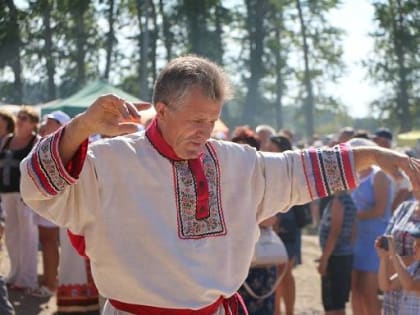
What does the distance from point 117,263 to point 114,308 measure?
0.18 m

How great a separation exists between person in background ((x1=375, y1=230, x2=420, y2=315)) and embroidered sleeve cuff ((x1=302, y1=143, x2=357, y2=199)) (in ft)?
4.95

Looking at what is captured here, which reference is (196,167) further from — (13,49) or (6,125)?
(13,49)

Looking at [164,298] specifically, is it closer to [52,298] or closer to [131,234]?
[131,234]

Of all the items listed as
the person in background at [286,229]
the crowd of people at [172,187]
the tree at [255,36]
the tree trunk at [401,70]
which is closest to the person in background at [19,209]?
the person in background at [286,229]

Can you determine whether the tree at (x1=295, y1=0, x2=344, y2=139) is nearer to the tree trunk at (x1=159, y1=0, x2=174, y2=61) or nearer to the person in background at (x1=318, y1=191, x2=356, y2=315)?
the tree trunk at (x1=159, y1=0, x2=174, y2=61)

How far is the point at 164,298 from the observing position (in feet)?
7.75

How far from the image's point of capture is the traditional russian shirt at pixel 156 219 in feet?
7.67

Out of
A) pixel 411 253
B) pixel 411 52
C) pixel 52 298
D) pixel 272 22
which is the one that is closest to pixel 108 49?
pixel 272 22

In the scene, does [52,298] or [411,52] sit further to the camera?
[411,52]

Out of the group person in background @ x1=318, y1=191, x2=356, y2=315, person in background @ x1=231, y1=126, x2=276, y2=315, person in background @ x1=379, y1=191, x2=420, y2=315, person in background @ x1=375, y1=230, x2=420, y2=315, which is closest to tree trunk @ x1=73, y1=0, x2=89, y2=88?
person in background @ x1=318, y1=191, x2=356, y2=315

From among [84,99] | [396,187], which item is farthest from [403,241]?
[84,99]

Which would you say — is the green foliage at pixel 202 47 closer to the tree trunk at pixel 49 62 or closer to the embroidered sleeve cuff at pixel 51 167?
the tree trunk at pixel 49 62

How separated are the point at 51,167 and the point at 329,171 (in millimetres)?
944

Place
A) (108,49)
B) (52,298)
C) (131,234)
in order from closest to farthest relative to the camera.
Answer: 1. (131,234)
2. (52,298)
3. (108,49)
